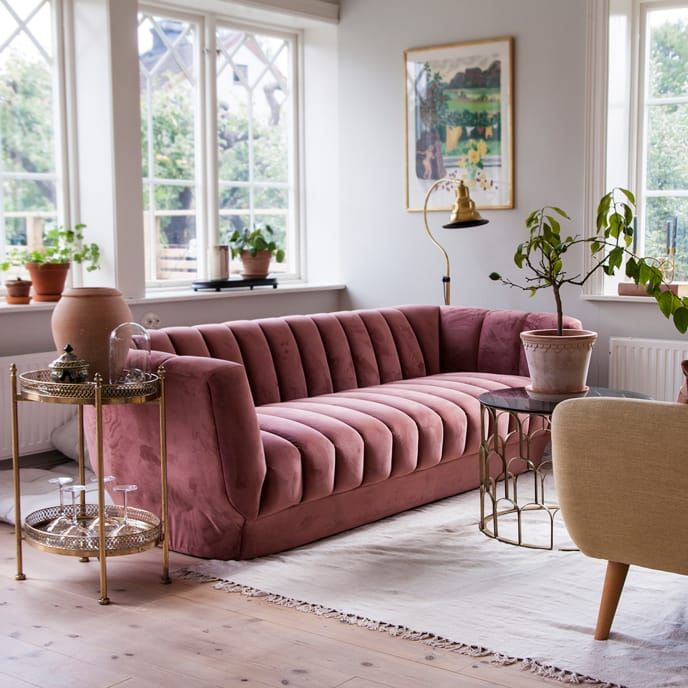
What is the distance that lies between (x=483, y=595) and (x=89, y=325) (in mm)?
1574

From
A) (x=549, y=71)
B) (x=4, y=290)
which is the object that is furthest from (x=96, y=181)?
(x=549, y=71)

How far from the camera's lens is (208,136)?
20.2 ft

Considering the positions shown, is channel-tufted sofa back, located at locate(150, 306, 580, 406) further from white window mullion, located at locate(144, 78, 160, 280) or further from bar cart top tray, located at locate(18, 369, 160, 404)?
white window mullion, located at locate(144, 78, 160, 280)

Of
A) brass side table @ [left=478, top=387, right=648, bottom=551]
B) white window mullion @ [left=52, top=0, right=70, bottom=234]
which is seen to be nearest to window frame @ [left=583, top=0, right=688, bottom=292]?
brass side table @ [left=478, top=387, right=648, bottom=551]

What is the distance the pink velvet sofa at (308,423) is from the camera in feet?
11.9

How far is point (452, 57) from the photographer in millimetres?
6074

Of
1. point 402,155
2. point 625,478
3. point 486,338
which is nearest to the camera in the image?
point 625,478

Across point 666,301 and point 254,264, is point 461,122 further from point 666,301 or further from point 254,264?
point 666,301

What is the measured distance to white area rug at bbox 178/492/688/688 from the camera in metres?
2.88

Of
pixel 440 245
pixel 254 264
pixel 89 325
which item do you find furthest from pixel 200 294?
pixel 89 325

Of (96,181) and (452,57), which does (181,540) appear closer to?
(96,181)

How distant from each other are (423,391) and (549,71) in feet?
6.96

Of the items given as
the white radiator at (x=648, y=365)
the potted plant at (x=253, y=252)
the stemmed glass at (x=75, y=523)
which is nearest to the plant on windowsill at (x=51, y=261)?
the potted plant at (x=253, y=252)

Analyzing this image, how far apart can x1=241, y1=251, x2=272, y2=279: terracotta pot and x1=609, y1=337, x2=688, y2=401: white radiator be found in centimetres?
202
